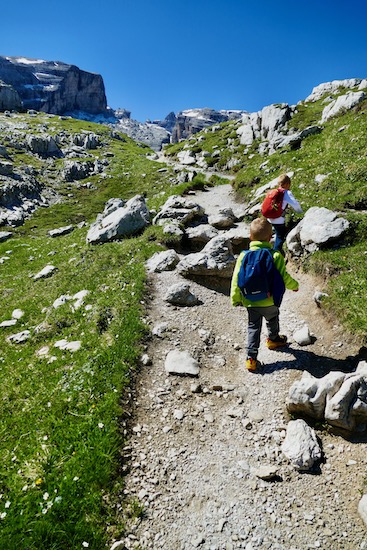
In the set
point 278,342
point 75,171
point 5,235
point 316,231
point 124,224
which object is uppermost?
point 75,171

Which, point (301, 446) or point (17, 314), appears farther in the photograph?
point (17, 314)

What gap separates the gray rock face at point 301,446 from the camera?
20.7ft

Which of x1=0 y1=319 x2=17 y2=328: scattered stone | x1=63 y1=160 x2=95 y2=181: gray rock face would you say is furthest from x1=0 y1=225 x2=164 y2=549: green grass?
x1=63 y1=160 x2=95 y2=181: gray rock face

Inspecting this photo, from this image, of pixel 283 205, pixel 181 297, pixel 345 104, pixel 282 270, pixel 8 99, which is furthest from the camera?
pixel 8 99

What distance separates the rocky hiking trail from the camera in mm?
5449

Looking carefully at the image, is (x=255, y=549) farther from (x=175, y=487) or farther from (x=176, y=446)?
(x=176, y=446)

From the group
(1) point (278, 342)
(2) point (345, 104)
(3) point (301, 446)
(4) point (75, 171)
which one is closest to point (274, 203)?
(1) point (278, 342)

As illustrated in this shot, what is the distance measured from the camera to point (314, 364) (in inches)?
349

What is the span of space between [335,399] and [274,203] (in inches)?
327

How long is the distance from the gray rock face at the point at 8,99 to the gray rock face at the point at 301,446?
752ft

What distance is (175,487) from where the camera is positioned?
20.8ft

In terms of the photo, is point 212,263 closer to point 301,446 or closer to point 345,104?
point 301,446

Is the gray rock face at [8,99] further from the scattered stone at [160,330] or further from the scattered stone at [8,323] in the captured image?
the scattered stone at [160,330]

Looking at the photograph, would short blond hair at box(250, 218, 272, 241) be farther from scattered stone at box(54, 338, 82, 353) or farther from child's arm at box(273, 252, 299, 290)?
scattered stone at box(54, 338, 82, 353)
